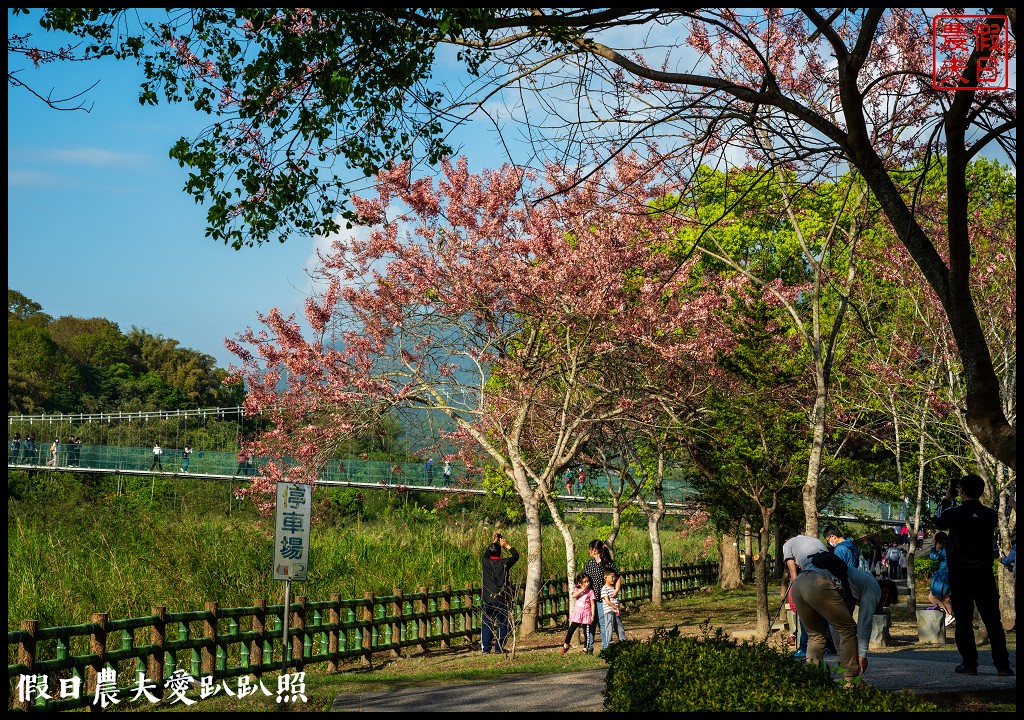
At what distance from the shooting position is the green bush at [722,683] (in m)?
5.90

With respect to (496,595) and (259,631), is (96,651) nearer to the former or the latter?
(259,631)

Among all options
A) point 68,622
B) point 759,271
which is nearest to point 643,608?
point 759,271

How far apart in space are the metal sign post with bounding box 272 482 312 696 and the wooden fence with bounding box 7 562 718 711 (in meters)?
0.93

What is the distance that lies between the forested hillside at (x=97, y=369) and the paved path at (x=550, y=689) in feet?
193

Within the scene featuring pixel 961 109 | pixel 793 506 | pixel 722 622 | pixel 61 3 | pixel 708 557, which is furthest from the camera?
pixel 708 557

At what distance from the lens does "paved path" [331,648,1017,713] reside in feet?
29.5

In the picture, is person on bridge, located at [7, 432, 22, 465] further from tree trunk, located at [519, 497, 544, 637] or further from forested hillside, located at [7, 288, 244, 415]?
tree trunk, located at [519, 497, 544, 637]

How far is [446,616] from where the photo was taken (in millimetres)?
17859

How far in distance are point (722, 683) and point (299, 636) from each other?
345 inches

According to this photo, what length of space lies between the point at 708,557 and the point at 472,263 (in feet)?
78.8

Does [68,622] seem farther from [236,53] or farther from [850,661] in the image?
[850,661]

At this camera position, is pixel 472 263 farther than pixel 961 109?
Yes

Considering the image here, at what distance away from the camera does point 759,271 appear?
27469 millimetres

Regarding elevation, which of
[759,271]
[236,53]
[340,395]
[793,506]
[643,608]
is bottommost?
[643,608]
